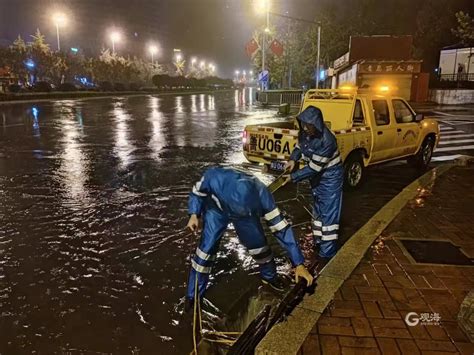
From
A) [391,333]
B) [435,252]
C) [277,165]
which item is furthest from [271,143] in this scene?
[391,333]

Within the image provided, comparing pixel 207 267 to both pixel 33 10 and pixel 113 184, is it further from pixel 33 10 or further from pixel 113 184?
pixel 33 10

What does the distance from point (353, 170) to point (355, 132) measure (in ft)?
2.44

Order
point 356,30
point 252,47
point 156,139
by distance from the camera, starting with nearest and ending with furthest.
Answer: point 156,139 → point 252,47 → point 356,30

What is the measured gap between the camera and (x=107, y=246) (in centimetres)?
529

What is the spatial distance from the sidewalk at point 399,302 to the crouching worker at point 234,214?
0.46 metres

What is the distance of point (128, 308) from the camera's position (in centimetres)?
391

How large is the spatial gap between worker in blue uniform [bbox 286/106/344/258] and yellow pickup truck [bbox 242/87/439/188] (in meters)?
2.23

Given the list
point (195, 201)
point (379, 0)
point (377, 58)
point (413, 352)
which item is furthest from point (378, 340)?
point (379, 0)

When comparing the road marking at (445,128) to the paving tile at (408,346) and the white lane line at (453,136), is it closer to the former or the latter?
the white lane line at (453,136)

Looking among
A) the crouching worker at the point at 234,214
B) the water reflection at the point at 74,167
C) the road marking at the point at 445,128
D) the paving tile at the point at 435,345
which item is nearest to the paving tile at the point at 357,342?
the paving tile at the point at 435,345

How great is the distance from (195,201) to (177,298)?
1259 mm

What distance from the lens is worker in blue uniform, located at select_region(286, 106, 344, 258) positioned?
15.0ft

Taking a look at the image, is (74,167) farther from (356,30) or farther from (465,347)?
(356,30)

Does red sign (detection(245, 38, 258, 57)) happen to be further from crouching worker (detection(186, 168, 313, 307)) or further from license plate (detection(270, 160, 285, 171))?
crouching worker (detection(186, 168, 313, 307))
